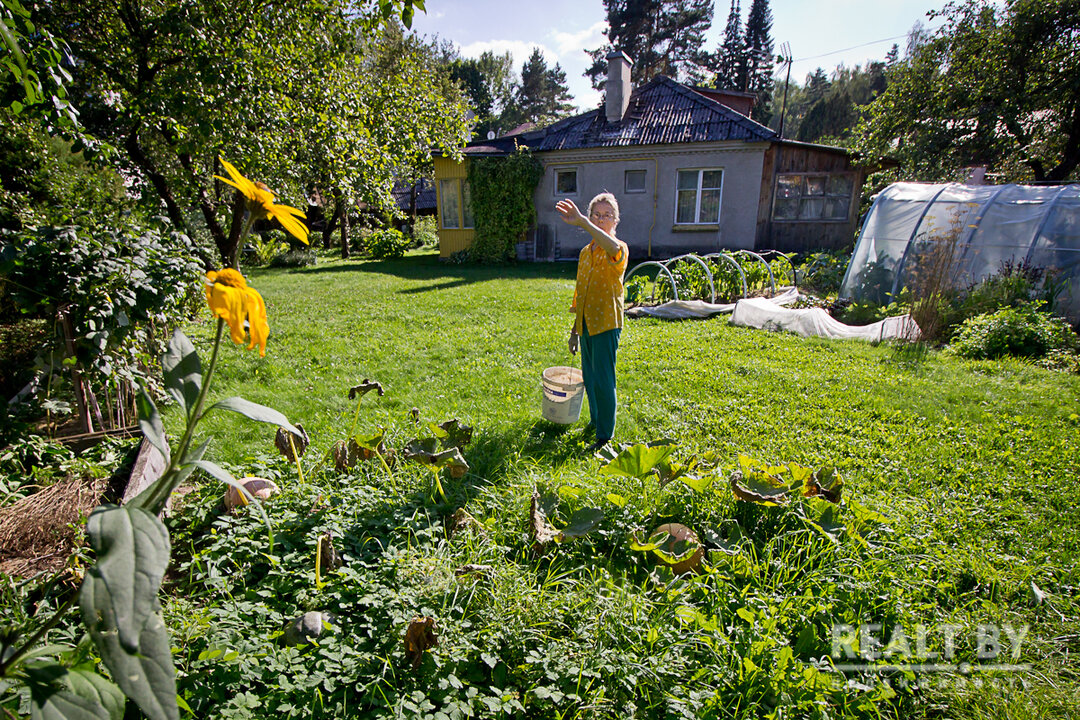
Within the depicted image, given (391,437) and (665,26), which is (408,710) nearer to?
(391,437)

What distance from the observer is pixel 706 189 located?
1334 centimetres

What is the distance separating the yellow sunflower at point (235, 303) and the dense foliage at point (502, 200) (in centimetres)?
1404

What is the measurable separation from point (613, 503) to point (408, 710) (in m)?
1.39

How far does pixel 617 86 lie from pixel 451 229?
6.18m

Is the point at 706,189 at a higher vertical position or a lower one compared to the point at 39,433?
higher

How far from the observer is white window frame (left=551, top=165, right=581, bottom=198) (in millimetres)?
14336

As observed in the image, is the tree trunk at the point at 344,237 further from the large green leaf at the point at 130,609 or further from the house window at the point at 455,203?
the large green leaf at the point at 130,609

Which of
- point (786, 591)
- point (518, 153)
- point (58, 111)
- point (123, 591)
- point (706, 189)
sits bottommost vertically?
point (786, 591)

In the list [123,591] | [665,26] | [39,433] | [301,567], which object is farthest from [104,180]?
[665,26]

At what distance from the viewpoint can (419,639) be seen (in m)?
1.75

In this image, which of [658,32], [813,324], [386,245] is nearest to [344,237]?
[386,245]

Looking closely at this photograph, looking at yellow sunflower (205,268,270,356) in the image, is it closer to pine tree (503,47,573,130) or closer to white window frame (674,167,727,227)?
white window frame (674,167,727,227)

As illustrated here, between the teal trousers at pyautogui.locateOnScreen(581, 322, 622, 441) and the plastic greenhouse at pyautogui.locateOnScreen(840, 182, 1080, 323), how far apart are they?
528cm

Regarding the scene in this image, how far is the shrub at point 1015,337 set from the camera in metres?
5.71
